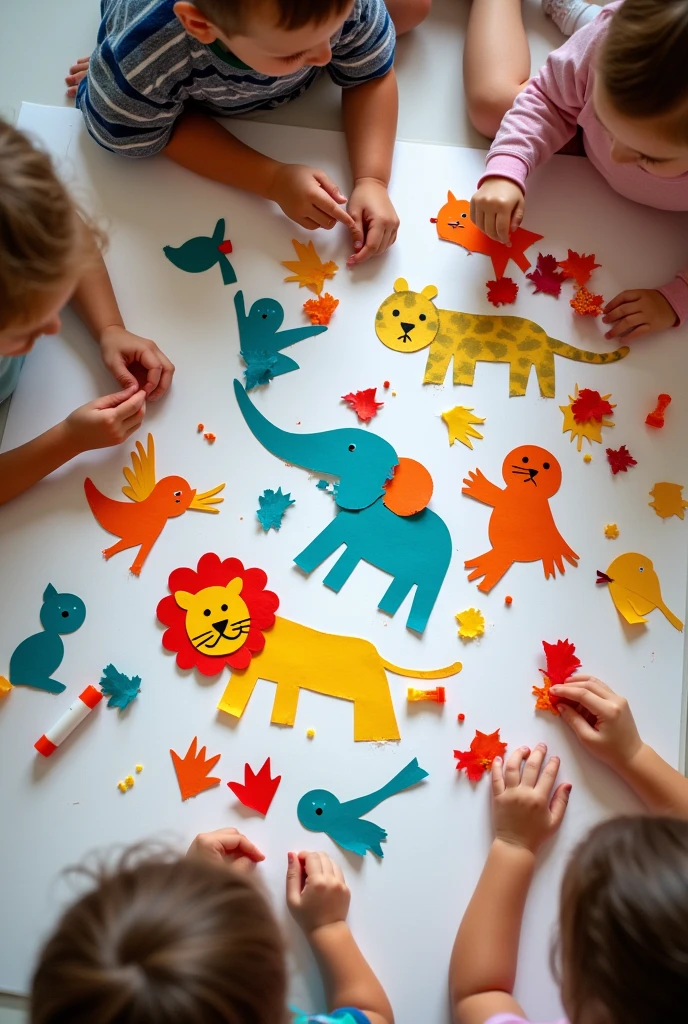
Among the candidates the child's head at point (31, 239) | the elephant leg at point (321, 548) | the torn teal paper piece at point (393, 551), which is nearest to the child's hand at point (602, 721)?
the torn teal paper piece at point (393, 551)

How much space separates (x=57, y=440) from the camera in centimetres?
82

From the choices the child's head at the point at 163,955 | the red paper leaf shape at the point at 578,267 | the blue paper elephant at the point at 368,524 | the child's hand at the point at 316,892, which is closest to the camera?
Answer: the child's head at the point at 163,955

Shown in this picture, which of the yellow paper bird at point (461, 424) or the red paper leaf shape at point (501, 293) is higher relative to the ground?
the red paper leaf shape at point (501, 293)

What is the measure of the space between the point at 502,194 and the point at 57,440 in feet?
1.79

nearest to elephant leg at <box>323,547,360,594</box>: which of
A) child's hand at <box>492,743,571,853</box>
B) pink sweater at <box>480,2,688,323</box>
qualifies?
child's hand at <box>492,743,571,853</box>

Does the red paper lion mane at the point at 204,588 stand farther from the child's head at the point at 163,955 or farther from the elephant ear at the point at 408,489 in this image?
the child's head at the point at 163,955

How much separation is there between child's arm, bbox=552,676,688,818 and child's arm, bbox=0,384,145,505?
0.52m

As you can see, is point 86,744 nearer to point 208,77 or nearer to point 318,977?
point 318,977

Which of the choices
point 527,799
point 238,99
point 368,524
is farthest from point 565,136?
point 527,799

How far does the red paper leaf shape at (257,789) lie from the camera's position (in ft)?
2.48

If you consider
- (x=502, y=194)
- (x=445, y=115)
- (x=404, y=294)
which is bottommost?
(x=404, y=294)

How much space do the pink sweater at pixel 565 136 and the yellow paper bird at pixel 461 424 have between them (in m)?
0.26

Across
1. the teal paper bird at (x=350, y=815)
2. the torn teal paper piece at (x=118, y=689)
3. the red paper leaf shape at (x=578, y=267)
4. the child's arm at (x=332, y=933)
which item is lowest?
the child's arm at (x=332, y=933)

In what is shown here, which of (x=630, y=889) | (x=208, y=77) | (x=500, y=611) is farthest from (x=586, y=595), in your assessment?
(x=208, y=77)
